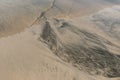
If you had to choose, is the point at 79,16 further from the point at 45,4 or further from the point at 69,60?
the point at 69,60

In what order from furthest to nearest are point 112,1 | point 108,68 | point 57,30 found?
1. point 112,1
2. point 57,30
3. point 108,68

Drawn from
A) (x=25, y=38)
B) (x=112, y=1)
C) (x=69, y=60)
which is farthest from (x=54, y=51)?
(x=112, y=1)

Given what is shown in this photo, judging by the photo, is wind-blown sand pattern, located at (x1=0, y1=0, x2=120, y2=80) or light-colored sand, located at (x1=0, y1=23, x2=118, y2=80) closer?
light-colored sand, located at (x1=0, y1=23, x2=118, y2=80)

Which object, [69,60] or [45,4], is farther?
[45,4]

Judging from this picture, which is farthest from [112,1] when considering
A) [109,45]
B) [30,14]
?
[109,45]

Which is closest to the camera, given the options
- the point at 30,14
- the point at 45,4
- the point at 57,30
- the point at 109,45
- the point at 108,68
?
the point at 108,68

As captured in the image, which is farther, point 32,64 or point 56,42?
point 56,42

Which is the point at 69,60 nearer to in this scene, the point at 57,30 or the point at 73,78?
the point at 73,78

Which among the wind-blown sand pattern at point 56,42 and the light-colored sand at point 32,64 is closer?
the light-colored sand at point 32,64
